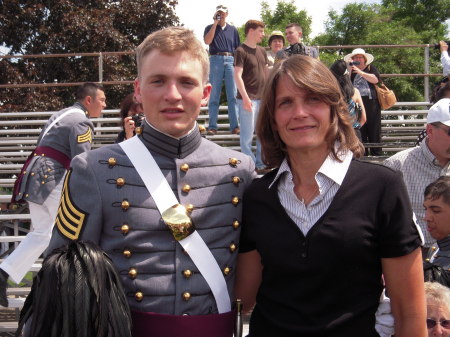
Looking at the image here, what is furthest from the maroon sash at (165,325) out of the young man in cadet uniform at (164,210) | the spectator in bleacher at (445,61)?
the spectator in bleacher at (445,61)

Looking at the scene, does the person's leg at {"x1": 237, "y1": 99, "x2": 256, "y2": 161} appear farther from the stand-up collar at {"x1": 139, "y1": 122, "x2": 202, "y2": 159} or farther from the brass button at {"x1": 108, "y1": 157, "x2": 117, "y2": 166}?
the brass button at {"x1": 108, "y1": 157, "x2": 117, "y2": 166}

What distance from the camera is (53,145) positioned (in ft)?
19.9

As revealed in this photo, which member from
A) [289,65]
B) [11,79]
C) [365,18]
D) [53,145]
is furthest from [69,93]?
[365,18]

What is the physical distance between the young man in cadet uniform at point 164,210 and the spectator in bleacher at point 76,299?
0.19 meters

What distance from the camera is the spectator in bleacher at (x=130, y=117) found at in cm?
561

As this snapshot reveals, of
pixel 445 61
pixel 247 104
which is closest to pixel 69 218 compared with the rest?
pixel 247 104

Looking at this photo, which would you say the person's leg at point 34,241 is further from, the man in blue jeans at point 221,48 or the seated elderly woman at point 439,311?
the seated elderly woman at point 439,311

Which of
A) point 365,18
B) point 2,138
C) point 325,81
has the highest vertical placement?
point 365,18

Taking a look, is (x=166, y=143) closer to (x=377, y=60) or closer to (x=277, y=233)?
→ (x=277, y=233)

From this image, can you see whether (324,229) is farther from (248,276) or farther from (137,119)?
(137,119)

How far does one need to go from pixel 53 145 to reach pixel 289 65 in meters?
4.15

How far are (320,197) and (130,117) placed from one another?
3682 mm

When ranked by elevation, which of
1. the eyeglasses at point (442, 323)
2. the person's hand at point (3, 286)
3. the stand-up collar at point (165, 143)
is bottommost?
the person's hand at point (3, 286)

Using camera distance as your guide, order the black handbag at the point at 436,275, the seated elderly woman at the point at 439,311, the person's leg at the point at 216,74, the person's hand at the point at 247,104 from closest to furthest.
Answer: the seated elderly woman at the point at 439,311, the black handbag at the point at 436,275, the person's hand at the point at 247,104, the person's leg at the point at 216,74
